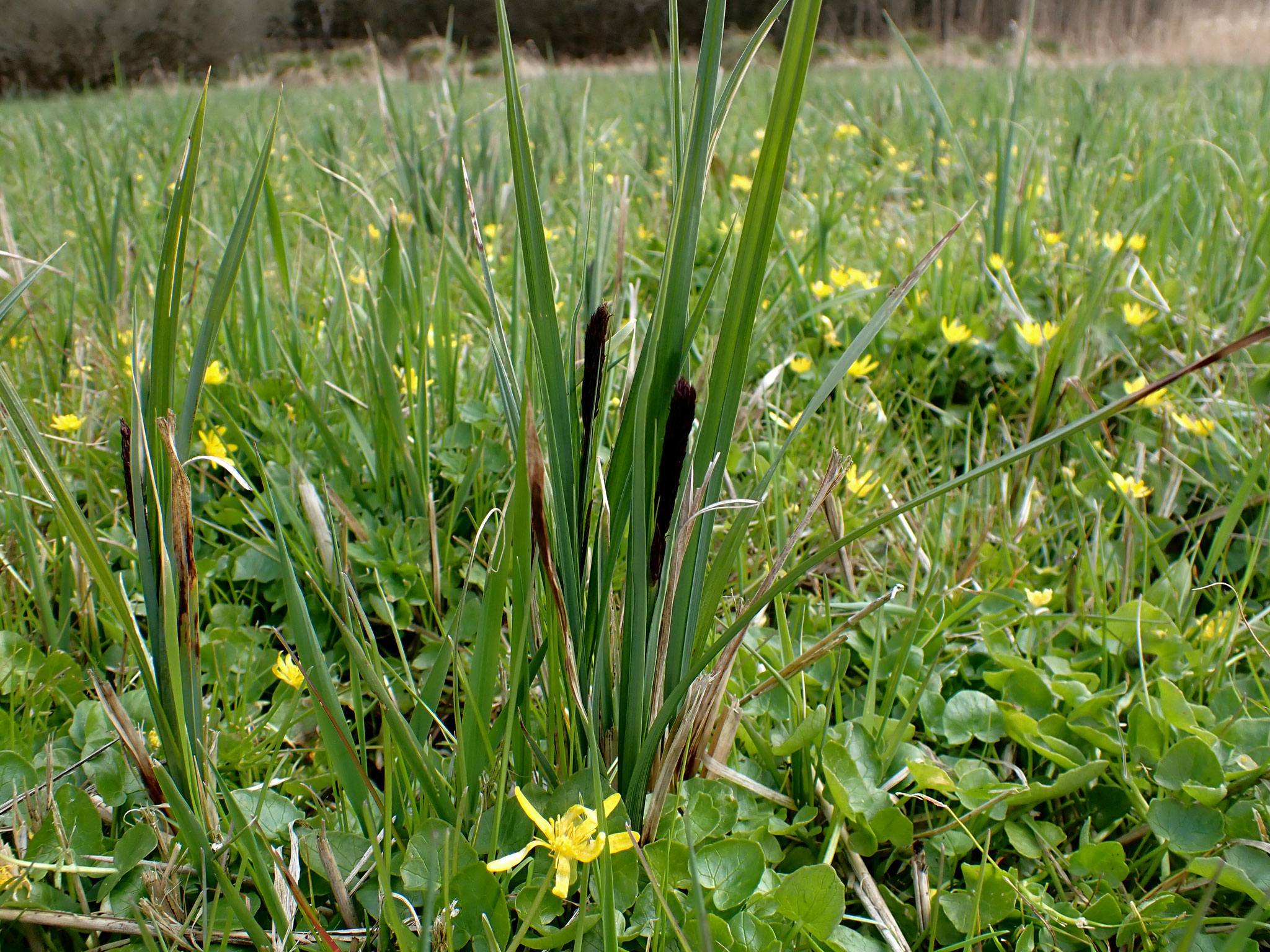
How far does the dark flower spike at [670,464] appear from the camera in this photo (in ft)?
1.93

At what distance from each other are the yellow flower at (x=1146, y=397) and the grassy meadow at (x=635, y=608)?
15mm

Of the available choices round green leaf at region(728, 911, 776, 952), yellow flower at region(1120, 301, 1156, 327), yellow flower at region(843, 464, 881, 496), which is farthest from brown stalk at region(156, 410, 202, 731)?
yellow flower at region(1120, 301, 1156, 327)

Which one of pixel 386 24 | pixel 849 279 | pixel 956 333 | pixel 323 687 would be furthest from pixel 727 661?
pixel 386 24

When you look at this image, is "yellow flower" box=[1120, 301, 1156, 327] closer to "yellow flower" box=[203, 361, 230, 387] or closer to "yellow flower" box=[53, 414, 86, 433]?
"yellow flower" box=[203, 361, 230, 387]

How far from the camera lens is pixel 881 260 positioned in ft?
6.65

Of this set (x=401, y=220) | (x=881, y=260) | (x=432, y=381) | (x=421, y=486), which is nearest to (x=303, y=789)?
(x=421, y=486)

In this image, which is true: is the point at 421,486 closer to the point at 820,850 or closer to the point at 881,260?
the point at 820,850

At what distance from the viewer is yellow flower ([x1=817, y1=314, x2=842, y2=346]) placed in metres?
1.68

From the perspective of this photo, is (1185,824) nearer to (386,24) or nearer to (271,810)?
Answer: (271,810)

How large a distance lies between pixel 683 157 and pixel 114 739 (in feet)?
2.61

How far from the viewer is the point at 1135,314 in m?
1.63

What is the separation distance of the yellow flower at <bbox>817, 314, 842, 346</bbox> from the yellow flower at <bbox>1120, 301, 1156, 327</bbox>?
0.55m

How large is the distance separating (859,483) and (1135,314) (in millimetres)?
815

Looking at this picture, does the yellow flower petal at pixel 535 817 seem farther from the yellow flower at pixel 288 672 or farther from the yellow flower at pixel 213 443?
the yellow flower at pixel 213 443
